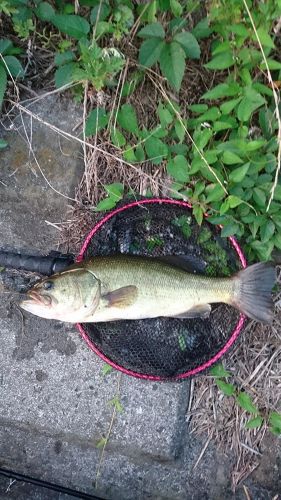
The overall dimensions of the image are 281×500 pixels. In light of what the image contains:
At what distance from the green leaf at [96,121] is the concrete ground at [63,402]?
241 millimetres

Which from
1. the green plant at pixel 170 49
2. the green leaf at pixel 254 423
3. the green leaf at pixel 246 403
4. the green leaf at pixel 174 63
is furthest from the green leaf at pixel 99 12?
the green leaf at pixel 254 423

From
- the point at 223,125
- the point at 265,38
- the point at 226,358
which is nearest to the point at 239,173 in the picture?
the point at 223,125

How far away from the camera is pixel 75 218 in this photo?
2.94 meters

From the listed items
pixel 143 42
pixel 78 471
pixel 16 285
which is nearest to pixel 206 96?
pixel 143 42

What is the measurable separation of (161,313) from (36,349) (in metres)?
0.93

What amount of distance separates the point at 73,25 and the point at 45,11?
0.19 metres

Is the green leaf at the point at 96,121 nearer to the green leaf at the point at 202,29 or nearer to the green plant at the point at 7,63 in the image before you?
the green plant at the point at 7,63

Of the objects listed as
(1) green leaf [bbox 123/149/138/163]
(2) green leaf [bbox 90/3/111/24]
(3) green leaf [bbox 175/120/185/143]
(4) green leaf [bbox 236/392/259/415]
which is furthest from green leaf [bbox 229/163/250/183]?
(4) green leaf [bbox 236/392/259/415]

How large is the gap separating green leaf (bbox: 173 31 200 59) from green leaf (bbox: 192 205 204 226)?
2.41 ft

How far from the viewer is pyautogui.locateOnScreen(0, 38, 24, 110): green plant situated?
271 cm

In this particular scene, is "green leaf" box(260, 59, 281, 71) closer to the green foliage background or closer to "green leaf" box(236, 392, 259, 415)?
the green foliage background

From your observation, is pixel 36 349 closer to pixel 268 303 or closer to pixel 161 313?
pixel 161 313

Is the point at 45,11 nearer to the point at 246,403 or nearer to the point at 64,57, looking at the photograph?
the point at 64,57

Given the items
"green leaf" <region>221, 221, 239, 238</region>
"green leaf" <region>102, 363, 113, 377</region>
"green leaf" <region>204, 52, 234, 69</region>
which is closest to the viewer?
"green leaf" <region>204, 52, 234, 69</region>
